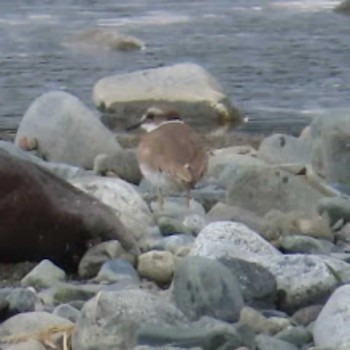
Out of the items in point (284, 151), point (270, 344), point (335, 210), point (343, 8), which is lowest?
point (343, 8)

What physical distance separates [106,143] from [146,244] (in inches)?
147

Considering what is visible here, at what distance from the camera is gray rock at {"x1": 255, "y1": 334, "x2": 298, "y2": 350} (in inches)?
212

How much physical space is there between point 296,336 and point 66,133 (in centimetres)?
564

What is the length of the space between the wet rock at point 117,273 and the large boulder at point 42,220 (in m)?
0.25

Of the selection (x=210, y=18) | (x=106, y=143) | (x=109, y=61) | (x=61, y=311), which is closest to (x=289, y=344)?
(x=61, y=311)

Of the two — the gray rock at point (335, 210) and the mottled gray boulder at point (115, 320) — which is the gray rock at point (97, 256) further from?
the gray rock at point (335, 210)

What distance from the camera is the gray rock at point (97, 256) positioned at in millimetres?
6891

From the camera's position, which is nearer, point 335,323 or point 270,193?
point 335,323

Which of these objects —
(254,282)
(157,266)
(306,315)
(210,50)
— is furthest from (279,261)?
(210,50)

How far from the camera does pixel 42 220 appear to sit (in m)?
6.99

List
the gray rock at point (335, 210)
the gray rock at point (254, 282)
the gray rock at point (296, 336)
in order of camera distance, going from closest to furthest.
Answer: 1. the gray rock at point (296, 336)
2. the gray rock at point (254, 282)
3. the gray rock at point (335, 210)

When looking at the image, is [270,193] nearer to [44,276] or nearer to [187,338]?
[44,276]

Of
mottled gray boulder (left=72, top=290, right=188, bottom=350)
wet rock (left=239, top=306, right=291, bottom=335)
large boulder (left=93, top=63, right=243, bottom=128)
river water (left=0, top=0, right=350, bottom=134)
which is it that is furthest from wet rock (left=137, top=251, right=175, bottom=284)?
large boulder (left=93, top=63, right=243, bottom=128)

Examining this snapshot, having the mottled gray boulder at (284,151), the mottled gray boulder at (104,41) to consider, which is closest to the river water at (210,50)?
the mottled gray boulder at (104,41)
